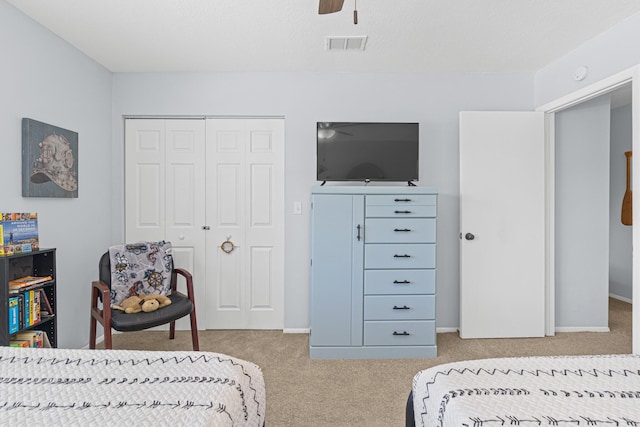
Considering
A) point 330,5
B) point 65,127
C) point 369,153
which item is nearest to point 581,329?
point 369,153

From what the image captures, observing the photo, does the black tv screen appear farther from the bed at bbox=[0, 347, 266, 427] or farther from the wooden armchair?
the bed at bbox=[0, 347, 266, 427]

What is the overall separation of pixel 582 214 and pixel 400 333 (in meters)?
2.16

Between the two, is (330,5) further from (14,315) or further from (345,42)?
(14,315)

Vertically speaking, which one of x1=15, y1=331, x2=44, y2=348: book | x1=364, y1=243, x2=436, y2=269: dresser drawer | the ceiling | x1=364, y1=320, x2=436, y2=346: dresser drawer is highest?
the ceiling

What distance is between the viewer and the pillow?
281 cm

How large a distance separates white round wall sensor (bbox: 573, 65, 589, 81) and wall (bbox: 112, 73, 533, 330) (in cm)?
56

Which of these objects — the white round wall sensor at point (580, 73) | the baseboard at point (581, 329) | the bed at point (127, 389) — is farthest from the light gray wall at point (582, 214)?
the bed at point (127, 389)

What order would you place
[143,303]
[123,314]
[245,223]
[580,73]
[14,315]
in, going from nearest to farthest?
[14,315], [123,314], [143,303], [580,73], [245,223]

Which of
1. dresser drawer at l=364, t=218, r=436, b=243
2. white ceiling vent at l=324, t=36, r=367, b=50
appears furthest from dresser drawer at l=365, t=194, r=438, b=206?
white ceiling vent at l=324, t=36, r=367, b=50

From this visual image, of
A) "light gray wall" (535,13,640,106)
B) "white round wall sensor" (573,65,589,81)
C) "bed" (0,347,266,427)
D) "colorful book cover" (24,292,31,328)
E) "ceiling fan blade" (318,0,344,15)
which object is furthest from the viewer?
"white round wall sensor" (573,65,589,81)

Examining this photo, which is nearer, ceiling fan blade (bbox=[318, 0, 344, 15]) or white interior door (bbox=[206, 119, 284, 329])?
ceiling fan blade (bbox=[318, 0, 344, 15])

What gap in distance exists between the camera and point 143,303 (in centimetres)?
268

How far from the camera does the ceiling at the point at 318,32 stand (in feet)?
7.42

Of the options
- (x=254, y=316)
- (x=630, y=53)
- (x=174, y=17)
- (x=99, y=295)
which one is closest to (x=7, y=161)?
(x=99, y=295)
